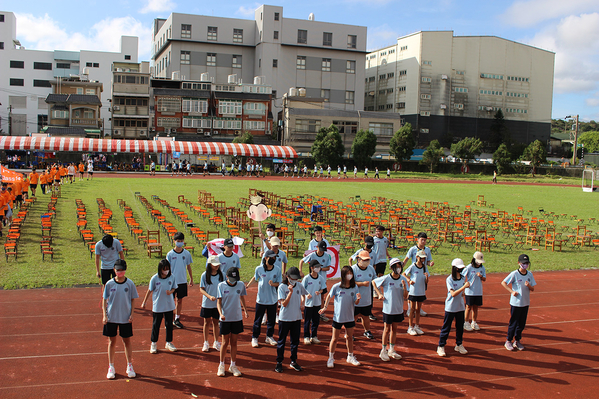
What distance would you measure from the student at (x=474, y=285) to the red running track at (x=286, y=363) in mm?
386

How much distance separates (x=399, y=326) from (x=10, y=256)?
13060 millimetres

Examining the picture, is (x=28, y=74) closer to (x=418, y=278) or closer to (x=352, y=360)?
(x=418, y=278)

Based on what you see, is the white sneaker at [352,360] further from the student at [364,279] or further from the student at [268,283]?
the student at [268,283]

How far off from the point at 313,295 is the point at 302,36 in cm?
9579

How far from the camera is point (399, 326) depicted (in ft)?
35.0

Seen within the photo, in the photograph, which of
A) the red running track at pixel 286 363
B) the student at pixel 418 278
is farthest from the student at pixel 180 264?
the student at pixel 418 278

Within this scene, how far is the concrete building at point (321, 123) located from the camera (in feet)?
262

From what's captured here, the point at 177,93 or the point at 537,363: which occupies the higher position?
the point at 177,93

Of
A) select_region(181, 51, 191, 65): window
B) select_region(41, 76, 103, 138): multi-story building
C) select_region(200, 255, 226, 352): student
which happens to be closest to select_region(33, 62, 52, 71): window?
select_region(41, 76, 103, 138): multi-story building

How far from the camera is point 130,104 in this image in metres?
78.1

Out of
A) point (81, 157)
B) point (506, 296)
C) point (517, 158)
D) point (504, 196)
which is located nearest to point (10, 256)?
point (506, 296)

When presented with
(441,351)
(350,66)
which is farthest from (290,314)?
(350,66)

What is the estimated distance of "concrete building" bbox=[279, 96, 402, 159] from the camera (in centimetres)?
7988

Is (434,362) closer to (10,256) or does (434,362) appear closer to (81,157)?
(10,256)
